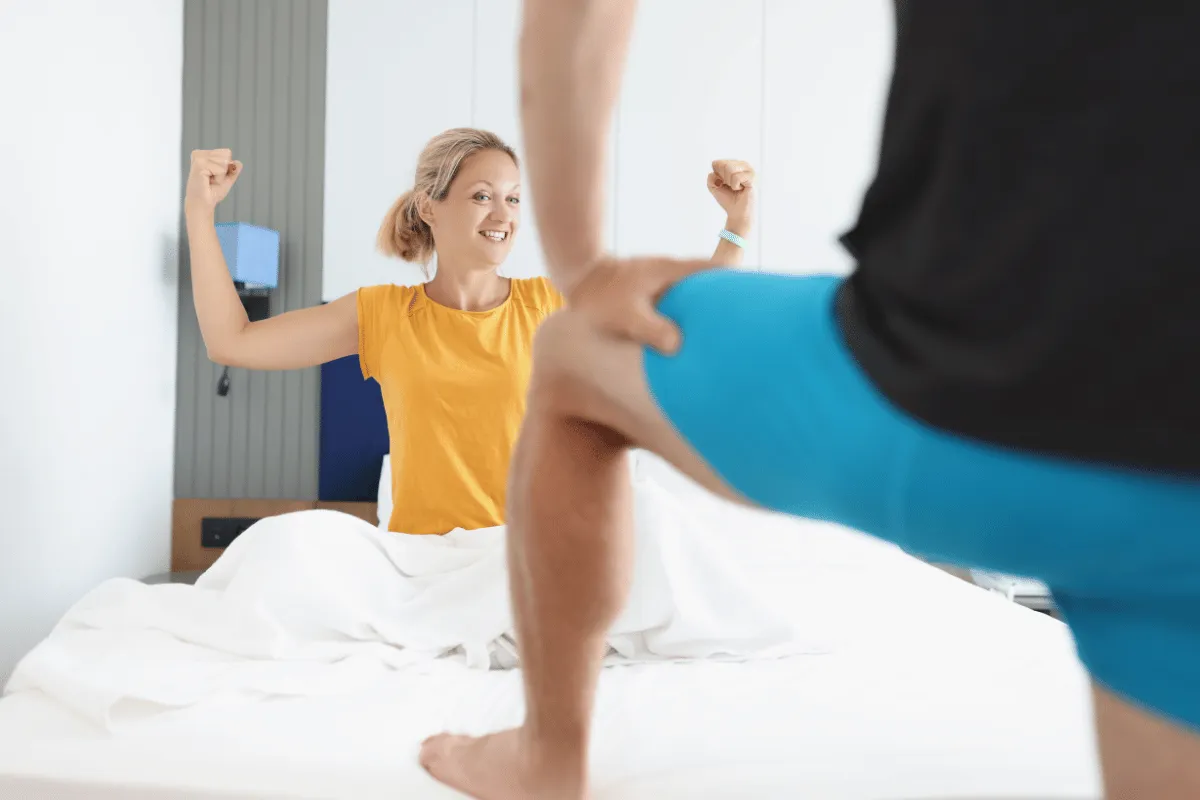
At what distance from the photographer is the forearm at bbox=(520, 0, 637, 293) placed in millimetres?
786

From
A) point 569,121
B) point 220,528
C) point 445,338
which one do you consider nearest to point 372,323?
point 445,338

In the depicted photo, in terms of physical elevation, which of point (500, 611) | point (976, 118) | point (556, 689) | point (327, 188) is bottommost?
point (500, 611)

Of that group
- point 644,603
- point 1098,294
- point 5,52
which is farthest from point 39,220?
point 1098,294

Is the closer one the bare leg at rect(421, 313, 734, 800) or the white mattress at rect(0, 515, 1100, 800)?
the bare leg at rect(421, 313, 734, 800)

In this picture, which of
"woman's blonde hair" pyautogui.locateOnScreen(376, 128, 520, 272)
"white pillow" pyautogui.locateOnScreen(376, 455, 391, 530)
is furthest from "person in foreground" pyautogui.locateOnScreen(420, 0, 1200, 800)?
"white pillow" pyautogui.locateOnScreen(376, 455, 391, 530)

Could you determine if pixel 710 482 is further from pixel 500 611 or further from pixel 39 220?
pixel 39 220

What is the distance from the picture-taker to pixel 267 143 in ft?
13.1

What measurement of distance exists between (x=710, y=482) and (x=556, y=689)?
0.28 metres

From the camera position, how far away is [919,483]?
51cm

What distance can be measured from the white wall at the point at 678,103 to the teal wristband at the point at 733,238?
8.08ft

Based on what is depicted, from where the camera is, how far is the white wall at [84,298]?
8.54ft

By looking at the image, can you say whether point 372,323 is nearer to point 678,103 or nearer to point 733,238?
point 733,238

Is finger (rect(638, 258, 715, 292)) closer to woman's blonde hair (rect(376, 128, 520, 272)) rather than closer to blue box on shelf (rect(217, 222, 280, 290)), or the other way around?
woman's blonde hair (rect(376, 128, 520, 272))

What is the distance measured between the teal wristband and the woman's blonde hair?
0.98 m
